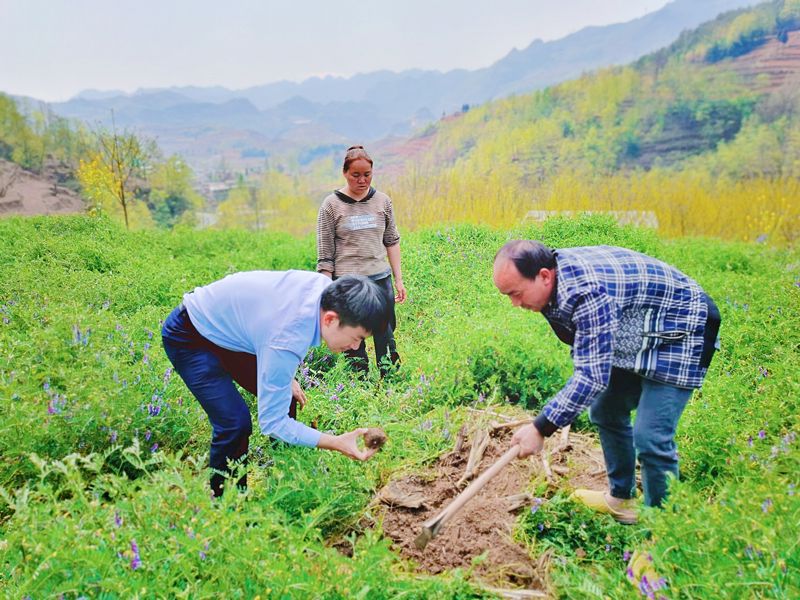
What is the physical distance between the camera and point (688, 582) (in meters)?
1.56

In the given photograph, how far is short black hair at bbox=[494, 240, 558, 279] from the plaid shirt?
10 centimetres

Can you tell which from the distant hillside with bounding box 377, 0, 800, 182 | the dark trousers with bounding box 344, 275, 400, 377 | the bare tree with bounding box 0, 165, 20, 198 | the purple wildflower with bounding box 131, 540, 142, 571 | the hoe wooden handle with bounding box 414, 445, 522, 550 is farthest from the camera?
the distant hillside with bounding box 377, 0, 800, 182

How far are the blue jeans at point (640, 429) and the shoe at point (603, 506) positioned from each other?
0.07 m

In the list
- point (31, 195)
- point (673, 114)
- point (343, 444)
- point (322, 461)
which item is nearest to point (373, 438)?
point (343, 444)

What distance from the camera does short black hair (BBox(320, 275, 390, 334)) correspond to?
1854 millimetres

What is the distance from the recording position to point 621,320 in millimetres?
2094

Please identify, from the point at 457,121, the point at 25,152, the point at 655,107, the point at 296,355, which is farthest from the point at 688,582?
the point at 457,121

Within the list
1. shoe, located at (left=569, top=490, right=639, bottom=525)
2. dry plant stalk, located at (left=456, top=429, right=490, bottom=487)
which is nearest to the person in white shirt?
dry plant stalk, located at (left=456, top=429, right=490, bottom=487)

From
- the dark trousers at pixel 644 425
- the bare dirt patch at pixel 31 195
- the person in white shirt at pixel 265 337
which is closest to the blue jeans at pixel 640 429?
the dark trousers at pixel 644 425

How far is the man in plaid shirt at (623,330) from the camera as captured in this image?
1.89 metres

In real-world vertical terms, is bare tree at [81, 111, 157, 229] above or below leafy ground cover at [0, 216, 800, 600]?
above

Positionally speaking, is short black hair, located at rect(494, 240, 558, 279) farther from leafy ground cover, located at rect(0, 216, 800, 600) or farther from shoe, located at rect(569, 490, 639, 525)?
shoe, located at rect(569, 490, 639, 525)

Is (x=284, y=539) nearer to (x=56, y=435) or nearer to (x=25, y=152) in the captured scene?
(x=56, y=435)

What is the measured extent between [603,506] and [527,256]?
143cm
